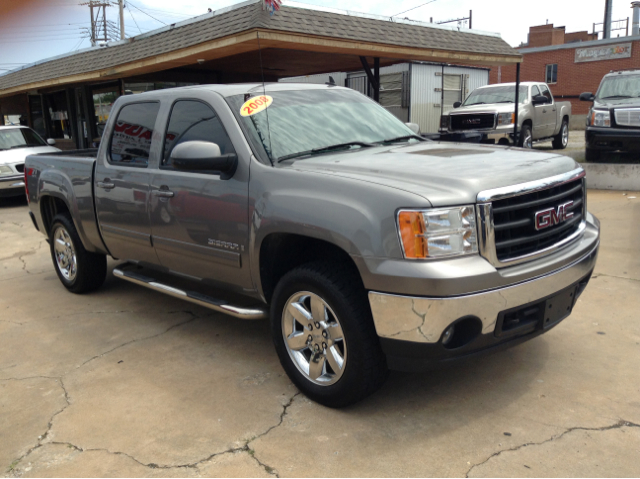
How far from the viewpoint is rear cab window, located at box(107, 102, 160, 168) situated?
14.6ft

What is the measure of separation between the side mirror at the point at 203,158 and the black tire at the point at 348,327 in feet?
2.70

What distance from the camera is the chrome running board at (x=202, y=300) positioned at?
3.63 meters

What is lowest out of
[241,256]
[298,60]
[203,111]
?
[241,256]

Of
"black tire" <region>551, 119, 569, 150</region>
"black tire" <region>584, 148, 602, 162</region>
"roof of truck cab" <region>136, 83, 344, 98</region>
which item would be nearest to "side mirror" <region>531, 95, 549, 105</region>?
A: "black tire" <region>551, 119, 569, 150</region>

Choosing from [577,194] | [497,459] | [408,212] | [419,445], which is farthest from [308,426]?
[577,194]

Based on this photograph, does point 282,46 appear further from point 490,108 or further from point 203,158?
point 203,158

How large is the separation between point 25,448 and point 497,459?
94.3 inches

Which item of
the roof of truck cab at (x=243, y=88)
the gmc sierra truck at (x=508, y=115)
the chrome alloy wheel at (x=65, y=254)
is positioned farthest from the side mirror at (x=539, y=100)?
the chrome alloy wheel at (x=65, y=254)

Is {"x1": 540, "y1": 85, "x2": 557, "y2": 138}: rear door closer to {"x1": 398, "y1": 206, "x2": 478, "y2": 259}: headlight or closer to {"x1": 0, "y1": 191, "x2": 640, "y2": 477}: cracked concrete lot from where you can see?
{"x1": 0, "y1": 191, "x2": 640, "y2": 477}: cracked concrete lot

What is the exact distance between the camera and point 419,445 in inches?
113

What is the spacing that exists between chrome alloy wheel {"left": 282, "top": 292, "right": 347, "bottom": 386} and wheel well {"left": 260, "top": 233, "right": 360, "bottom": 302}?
11.0 inches

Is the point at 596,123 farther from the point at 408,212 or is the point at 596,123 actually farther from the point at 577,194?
the point at 408,212

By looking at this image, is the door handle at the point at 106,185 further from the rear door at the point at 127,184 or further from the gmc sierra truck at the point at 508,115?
the gmc sierra truck at the point at 508,115

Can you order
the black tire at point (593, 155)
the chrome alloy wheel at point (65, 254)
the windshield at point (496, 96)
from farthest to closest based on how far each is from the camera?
the windshield at point (496, 96), the black tire at point (593, 155), the chrome alloy wheel at point (65, 254)
